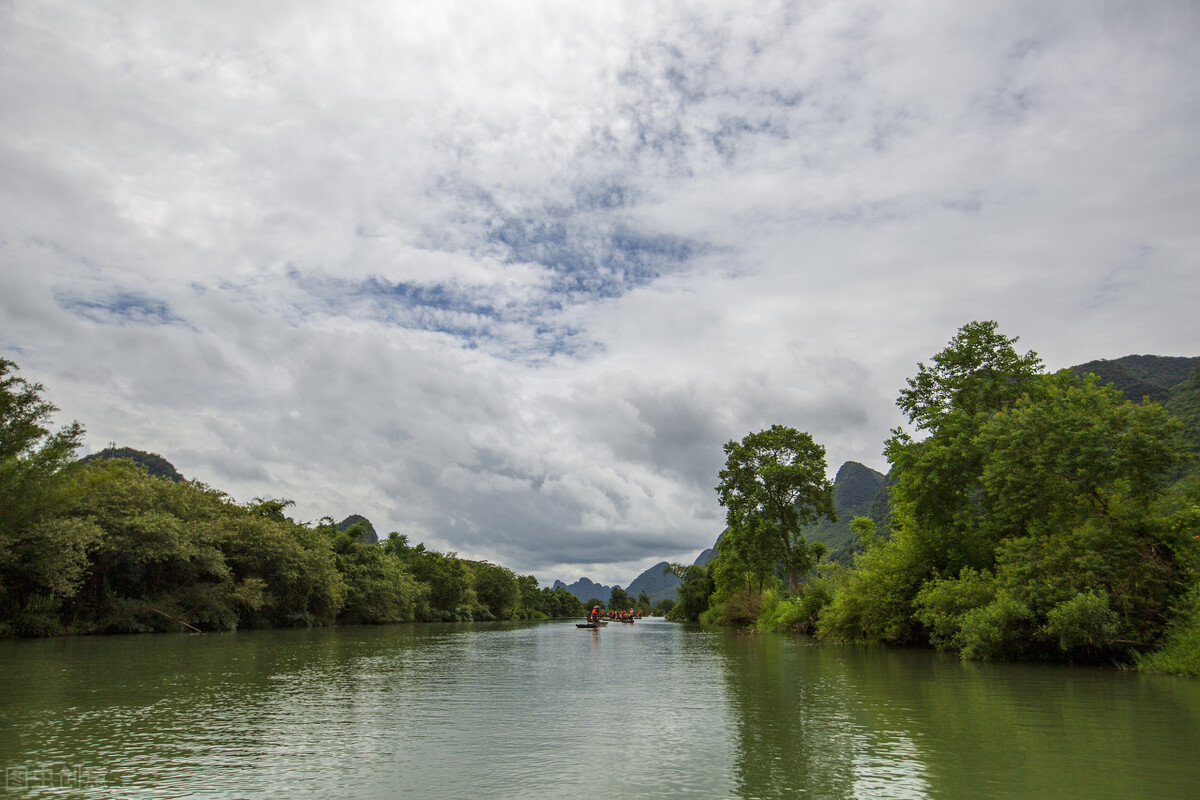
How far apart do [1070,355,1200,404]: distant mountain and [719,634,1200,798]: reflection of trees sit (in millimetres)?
84198

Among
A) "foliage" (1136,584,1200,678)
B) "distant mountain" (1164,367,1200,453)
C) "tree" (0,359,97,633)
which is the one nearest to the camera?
"foliage" (1136,584,1200,678)

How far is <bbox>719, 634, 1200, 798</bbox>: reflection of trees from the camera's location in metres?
10.0

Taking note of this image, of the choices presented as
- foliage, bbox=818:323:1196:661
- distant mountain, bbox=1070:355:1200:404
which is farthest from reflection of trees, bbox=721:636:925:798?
distant mountain, bbox=1070:355:1200:404

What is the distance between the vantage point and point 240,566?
69.0 metres

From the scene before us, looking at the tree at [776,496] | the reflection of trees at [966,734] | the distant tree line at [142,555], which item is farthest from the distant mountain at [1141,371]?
the distant tree line at [142,555]

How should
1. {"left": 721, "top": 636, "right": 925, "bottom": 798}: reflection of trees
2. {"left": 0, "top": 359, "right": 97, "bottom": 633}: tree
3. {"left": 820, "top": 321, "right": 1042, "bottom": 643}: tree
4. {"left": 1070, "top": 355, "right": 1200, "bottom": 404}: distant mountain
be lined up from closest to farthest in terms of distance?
{"left": 721, "top": 636, "right": 925, "bottom": 798}: reflection of trees < {"left": 820, "top": 321, "right": 1042, "bottom": 643}: tree < {"left": 0, "top": 359, "right": 97, "bottom": 633}: tree < {"left": 1070, "top": 355, "right": 1200, "bottom": 404}: distant mountain

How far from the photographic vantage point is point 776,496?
188 ft

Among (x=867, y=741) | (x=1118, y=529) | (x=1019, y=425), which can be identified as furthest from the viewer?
(x=1019, y=425)

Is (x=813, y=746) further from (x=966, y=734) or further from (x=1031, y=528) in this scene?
(x=1031, y=528)

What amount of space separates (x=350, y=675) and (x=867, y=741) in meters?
18.7

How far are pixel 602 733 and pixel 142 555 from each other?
4996 cm

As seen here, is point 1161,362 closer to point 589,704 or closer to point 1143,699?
point 1143,699

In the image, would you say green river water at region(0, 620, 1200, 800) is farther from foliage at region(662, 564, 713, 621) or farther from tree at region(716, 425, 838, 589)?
foliage at region(662, 564, 713, 621)

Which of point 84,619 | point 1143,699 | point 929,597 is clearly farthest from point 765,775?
point 84,619
